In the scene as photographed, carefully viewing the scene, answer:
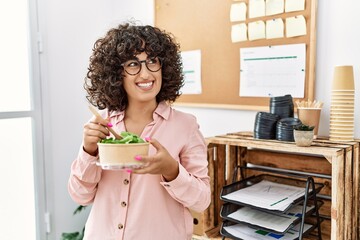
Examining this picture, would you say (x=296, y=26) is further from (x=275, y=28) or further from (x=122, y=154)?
(x=122, y=154)

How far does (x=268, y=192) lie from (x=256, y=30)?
2.38 ft

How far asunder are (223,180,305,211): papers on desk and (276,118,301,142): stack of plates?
0.21 metres

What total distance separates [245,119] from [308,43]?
0.44m

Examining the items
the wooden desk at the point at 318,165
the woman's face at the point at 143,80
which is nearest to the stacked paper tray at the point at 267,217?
the wooden desk at the point at 318,165

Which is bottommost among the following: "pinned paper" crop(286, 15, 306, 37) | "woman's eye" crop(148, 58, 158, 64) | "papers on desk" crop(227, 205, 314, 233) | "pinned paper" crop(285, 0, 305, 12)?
"papers on desk" crop(227, 205, 314, 233)

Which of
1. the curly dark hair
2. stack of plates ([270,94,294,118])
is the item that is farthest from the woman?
stack of plates ([270,94,294,118])

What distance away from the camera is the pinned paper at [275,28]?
149 centimetres

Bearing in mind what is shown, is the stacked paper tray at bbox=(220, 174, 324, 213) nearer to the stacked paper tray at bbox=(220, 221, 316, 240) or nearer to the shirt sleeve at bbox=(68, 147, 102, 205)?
the stacked paper tray at bbox=(220, 221, 316, 240)


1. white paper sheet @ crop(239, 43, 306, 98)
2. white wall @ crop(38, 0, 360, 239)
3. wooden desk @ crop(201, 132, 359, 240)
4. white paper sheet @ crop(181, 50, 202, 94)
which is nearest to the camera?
wooden desk @ crop(201, 132, 359, 240)

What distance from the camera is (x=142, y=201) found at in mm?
958

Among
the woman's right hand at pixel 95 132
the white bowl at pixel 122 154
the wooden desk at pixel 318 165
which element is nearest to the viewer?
the white bowl at pixel 122 154

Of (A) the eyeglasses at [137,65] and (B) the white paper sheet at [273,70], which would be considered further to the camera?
(B) the white paper sheet at [273,70]

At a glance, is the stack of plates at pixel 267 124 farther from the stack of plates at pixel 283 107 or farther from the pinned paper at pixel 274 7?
the pinned paper at pixel 274 7

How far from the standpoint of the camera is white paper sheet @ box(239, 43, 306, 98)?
1.46m
